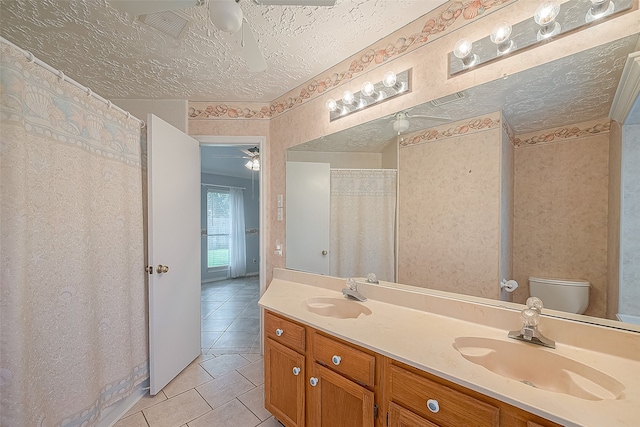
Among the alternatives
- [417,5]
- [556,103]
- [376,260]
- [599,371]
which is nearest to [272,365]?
[376,260]

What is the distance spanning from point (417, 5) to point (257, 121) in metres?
1.54

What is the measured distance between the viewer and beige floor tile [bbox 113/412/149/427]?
1.46 m

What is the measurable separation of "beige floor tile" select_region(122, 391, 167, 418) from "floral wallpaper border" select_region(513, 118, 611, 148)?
2716 millimetres

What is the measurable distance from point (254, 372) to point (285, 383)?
2.91 feet

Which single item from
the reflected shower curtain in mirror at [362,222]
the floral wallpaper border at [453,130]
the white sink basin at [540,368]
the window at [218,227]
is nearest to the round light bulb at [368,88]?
the floral wallpaper border at [453,130]

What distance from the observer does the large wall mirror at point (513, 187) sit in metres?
0.89

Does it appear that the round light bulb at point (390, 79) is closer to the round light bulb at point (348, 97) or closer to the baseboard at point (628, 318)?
the round light bulb at point (348, 97)

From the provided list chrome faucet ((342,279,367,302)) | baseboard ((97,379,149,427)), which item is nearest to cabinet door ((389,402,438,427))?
chrome faucet ((342,279,367,302))

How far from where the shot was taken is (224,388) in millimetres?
1787

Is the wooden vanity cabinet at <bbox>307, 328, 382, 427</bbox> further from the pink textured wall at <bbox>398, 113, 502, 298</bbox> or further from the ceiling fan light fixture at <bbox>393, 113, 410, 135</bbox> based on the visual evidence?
the ceiling fan light fixture at <bbox>393, 113, 410, 135</bbox>

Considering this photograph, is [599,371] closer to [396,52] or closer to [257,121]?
[396,52]

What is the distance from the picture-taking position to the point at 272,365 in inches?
54.0

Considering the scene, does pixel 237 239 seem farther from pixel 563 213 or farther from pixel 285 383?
pixel 563 213

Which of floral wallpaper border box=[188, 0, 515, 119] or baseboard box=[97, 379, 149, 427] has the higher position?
floral wallpaper border box=[188, 0, 515, 119]
